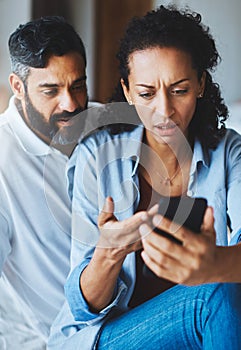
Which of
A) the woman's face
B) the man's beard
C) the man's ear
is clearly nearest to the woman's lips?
the woman's face

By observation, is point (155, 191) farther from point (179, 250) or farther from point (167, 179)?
point (179, 250)

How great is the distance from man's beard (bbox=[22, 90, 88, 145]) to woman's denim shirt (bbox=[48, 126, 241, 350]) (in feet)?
0.17

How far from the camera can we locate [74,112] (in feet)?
2.88

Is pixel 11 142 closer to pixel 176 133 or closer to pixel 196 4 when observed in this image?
pixel 176 133

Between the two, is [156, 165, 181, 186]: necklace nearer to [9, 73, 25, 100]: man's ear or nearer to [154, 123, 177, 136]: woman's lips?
[154, 123, 177, 136]: woman's lips

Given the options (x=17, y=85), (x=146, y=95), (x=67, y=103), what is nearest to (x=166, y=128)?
(x=146, y=95)

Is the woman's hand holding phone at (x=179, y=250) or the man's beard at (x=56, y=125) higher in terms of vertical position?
the man's beard at (x=56, y=125)

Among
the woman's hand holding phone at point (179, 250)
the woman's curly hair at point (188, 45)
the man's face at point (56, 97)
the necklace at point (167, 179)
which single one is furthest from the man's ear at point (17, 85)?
the woman's hand holding phone at point (179, 250)

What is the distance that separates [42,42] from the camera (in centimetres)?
85

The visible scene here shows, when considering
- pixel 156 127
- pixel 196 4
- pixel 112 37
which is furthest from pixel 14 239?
pixel 112 37

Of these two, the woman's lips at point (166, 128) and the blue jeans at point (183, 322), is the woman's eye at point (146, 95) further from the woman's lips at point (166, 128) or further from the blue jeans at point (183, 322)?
the blue jeans at point (183, 322)

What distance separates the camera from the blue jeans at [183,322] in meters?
0.67

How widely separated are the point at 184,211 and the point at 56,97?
289 millimetres

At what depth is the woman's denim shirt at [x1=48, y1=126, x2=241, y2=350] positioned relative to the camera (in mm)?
778
